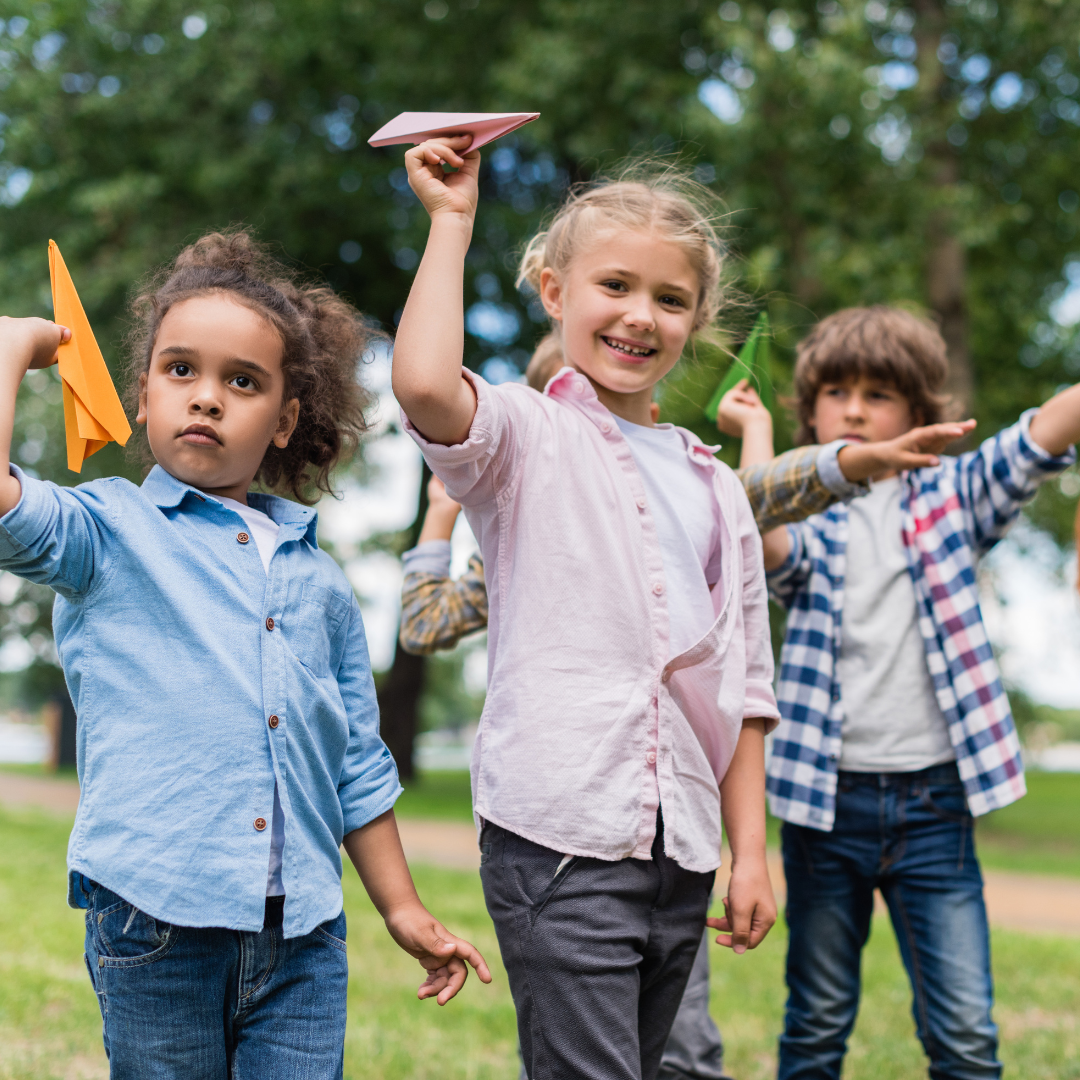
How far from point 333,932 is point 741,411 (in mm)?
1450

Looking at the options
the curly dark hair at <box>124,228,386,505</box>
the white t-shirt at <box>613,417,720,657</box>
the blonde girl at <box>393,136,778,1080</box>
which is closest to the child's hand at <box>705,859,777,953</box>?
the blonde girl at <box>393,136,778,1080</box>

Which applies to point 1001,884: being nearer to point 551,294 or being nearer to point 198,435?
point 551,294

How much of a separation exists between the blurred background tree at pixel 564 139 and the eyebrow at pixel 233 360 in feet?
22.9

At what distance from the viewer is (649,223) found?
1.95 m

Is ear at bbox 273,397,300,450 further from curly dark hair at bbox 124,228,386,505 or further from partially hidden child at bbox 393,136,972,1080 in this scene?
partially hidden child at bbox 393,136,972,1080

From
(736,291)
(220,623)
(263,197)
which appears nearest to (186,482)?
(220,623)

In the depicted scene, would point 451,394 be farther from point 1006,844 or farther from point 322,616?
point 1006,844

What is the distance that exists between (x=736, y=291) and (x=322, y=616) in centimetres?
118

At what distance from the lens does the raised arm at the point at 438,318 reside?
151cm

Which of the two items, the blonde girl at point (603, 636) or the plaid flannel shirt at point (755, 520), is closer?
the blonde girl at point (603, 636)

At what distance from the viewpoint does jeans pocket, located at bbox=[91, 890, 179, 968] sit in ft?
5.08

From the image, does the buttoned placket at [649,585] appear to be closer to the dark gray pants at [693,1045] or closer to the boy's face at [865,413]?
the dark gray pants at [693,1045]

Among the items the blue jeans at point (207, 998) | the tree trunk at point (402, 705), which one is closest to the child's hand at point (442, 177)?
the blue jeans at point (207, 998)

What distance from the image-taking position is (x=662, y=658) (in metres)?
1.75
